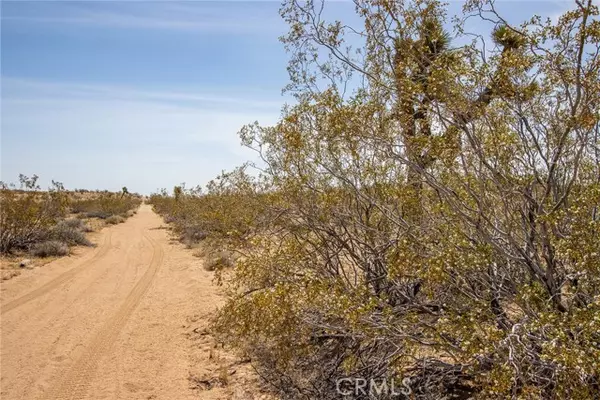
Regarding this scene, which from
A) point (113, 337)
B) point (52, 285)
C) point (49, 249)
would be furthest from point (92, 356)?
point (49, 249)

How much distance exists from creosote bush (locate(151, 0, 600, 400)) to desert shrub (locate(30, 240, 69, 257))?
11.0 meters

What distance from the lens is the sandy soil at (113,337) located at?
6.10 m

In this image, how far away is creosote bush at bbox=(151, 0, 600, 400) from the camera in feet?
11.1

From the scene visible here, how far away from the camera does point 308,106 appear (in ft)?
19.5

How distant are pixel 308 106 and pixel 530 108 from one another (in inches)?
107

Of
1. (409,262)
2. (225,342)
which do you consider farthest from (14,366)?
(409,262)

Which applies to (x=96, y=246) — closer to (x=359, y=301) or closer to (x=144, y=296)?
(x=144, y=296)

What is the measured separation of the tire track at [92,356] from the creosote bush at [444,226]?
2.37 metres

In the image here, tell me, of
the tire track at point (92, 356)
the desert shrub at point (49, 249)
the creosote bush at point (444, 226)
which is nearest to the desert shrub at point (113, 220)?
the desert shrub at point (49, 249)

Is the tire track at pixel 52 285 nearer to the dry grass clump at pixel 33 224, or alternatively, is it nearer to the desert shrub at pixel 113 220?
the dry grass clump at pixel 33 224

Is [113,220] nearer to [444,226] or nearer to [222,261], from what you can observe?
[222,261]

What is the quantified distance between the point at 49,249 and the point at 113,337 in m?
8.57

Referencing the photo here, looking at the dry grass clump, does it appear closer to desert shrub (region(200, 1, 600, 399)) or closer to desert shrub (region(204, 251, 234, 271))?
desert shrub (region(204, 251, 234, 271))

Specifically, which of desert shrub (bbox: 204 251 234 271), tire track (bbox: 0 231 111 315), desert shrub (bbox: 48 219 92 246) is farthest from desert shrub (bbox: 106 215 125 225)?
desert shrub (bbox: 204 251 234 271)
